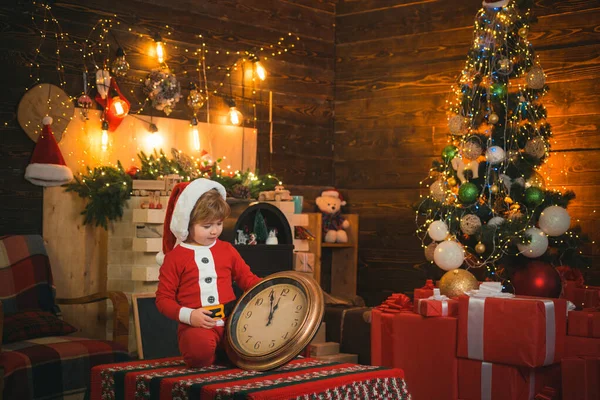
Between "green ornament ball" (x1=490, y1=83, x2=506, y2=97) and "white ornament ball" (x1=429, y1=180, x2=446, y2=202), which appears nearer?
"green ornament ball" (x1=490, y1=83, x2=506, y2=97)

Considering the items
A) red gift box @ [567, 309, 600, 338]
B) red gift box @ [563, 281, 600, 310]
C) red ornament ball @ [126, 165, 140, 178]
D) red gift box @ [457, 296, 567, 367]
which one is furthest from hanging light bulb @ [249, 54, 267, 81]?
red gift box @ [567, 309, 600, 338]

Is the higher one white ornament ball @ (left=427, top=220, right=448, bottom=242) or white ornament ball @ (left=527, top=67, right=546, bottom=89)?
white ornament ball @ (left=527, top=67, right=546, bottom=89)

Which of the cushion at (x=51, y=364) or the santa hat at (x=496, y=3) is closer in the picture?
the cushion at (x=51, y=364)

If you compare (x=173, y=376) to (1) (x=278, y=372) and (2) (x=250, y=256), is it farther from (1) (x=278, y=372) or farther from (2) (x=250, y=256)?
(2) (x=250, y=256)

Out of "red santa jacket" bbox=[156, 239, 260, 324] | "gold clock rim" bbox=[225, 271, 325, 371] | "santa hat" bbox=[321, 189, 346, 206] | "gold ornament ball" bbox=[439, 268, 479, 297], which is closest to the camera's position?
"gold clock rim" bbox=[225, 271, 325, 371]

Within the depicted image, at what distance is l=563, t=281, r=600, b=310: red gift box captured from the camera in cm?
432

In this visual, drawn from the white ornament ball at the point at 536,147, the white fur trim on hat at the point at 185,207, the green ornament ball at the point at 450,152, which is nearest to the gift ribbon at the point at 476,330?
the white ornament ball at the point at 536,147

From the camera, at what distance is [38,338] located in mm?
3934

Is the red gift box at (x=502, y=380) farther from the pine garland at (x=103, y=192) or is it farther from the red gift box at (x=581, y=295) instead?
the pine garland at (x=103, y=192)

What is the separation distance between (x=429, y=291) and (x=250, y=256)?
1.23 metres

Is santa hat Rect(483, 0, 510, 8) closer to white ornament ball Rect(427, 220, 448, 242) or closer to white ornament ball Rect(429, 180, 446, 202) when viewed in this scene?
white ornament ball Rect(429, 180, 446, 202)

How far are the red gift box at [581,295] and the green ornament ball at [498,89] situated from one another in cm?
116

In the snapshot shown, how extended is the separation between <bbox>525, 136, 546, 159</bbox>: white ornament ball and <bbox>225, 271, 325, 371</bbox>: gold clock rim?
103 inches

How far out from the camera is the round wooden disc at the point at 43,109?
4848mm
